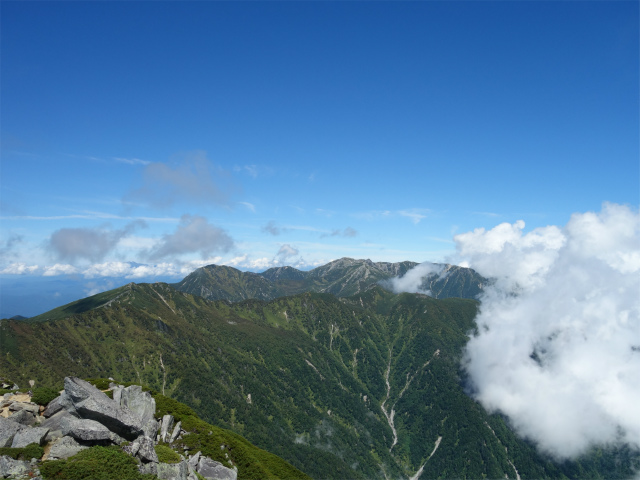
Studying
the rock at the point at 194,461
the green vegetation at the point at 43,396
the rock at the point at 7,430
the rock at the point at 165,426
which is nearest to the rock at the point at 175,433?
the rock at the point at 165,426

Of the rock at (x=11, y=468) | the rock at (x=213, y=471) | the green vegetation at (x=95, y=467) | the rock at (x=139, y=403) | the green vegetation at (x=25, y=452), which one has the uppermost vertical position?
the rock at (x=11, y=468)

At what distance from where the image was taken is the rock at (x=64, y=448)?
3384 centimetres

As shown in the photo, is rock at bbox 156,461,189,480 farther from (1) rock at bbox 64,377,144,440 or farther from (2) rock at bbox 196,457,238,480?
(2) rock at bbox 196,457,238,480

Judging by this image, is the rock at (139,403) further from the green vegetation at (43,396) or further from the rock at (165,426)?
the green vegetation at (43,396)

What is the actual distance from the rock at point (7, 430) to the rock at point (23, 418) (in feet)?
10.9

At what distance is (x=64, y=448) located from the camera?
34.7 meters

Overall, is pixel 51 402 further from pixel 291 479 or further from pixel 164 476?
pixel 291 479

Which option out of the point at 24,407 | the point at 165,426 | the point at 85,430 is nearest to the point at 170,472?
the point at 85,430

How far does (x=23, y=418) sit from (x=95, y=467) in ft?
67.0

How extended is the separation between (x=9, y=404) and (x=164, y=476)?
28438 mm

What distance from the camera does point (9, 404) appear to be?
4550cm

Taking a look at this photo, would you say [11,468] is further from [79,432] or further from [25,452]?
[79,432]

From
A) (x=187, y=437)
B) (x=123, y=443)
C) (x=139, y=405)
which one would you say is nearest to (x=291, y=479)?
(x=187, y=437)

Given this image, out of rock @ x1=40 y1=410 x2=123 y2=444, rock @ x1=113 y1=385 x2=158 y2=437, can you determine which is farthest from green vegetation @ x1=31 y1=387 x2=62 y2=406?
rock @ x1=40 y1=410 x2=123 y2=444
